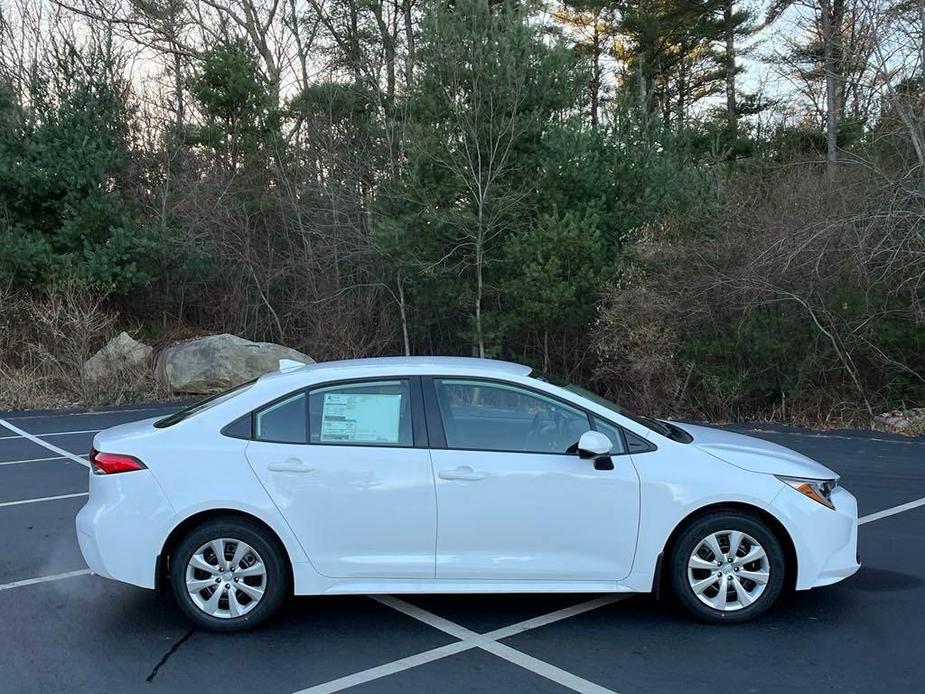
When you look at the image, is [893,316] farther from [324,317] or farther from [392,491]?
[324,317]

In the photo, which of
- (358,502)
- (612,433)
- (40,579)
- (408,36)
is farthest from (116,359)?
(612,433)

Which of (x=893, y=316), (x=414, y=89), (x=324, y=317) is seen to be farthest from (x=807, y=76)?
(x=324, y=317)

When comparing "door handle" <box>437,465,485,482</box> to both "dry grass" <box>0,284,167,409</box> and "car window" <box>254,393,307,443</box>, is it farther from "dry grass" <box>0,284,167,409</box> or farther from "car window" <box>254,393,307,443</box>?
"dry grass" <box>0,284,167,409</box>

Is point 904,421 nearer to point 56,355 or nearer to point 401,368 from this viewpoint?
point 401,368

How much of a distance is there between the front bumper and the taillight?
3.63 metres

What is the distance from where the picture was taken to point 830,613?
4871 mm

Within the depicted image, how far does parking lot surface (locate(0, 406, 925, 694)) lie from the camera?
4047 millimetres

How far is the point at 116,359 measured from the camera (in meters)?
17.5

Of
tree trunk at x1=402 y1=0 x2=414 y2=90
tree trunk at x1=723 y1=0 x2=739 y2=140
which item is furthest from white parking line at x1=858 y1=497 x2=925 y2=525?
tree trunk at x1=723 y1=0 x2=739 y2=140

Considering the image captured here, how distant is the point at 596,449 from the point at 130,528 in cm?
263

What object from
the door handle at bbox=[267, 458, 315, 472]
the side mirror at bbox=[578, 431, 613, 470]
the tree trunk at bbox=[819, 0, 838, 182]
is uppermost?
the tree trunk at bbox=[819, 0, 838, 182]

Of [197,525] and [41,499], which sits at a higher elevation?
[197,525]

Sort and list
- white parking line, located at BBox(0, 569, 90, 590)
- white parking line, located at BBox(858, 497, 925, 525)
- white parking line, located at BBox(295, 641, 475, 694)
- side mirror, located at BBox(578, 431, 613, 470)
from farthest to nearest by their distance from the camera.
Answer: white parking line, located at BBox(858, 497, 925, 525), white parking line, located at BBox(0, 569, 90, 590), side mirror, located at BBox(578, 431, 613, 470), white parking line, located at BBox(295, 641, 475, 694)

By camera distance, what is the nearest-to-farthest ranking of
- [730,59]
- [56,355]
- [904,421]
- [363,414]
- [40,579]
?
[363,414] < [40,579] < [904,421] < [56,355] < [730,59]
